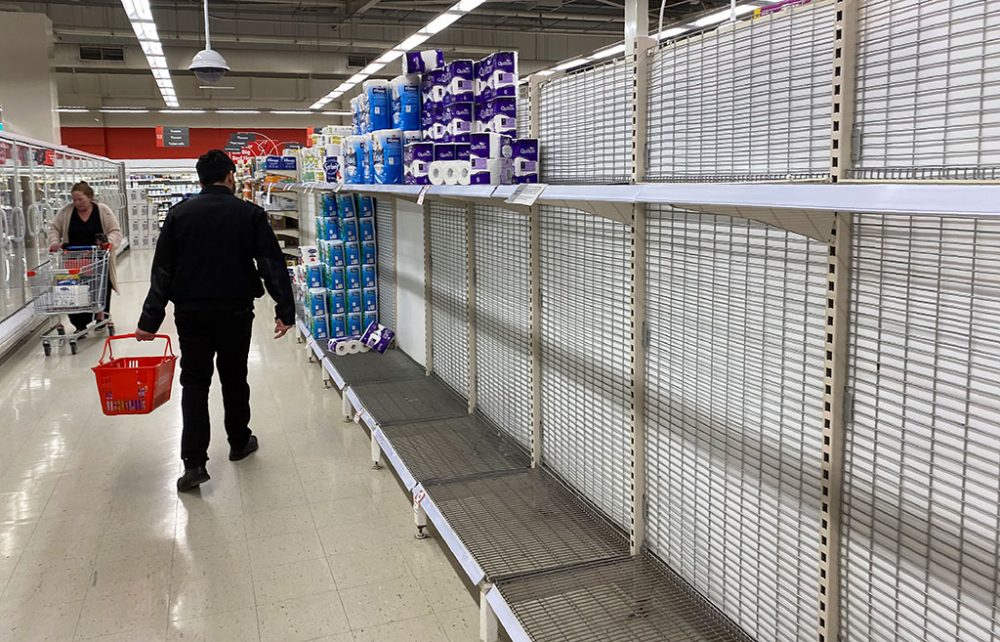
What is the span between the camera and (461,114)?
3715 millimetres

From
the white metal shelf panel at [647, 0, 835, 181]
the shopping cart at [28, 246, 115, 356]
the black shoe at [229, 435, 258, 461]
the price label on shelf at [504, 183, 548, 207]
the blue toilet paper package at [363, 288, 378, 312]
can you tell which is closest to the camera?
the white metal shelf panel at [647, 0, 835, 181]

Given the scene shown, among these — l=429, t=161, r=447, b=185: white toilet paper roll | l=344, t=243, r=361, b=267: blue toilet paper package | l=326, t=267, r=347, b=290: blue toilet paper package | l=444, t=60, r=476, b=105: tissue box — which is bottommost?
l=326, t=267, r=347, b=290: blue toilet paper package

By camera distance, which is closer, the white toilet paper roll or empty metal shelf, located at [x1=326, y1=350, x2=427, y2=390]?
the white toilet paper roll

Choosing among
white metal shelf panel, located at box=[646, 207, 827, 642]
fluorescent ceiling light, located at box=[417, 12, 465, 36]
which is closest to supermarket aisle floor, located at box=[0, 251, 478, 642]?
white metal shelf panel, located at box=[646, 207, 827, 642]

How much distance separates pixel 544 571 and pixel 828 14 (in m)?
1.88

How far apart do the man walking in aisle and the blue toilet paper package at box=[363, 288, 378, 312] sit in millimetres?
2225

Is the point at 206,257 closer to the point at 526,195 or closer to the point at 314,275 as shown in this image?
the point at 526,195

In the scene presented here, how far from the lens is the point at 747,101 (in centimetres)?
214

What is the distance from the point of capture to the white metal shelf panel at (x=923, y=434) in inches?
61.2

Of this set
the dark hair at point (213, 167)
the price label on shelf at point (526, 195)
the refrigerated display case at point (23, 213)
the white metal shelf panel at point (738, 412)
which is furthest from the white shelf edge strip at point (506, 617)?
the refrigerated display case at point (23, 213)

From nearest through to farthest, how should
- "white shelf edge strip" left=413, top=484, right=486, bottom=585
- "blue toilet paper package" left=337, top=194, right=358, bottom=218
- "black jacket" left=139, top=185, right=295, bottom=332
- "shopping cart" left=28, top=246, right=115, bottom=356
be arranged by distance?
"white shelf edge strip" left=413, top=484, right=486, bottom=585 → "black jacket" left=139, top=185, right=295, bottom=332 → "blue toilet paper package" left=337, top=194, right=358, bottom=218 → "shopping cart" left=28, top=246, right=115, bottom=356

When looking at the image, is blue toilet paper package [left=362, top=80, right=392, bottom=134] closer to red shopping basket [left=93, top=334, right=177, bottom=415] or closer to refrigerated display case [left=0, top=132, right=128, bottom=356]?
red shopping basket [left=93, top=334, right=177, bottom=415]

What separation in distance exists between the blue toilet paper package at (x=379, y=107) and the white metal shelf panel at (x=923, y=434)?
3.51 meters

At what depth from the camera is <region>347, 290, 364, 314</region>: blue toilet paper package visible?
6621 millimetres
